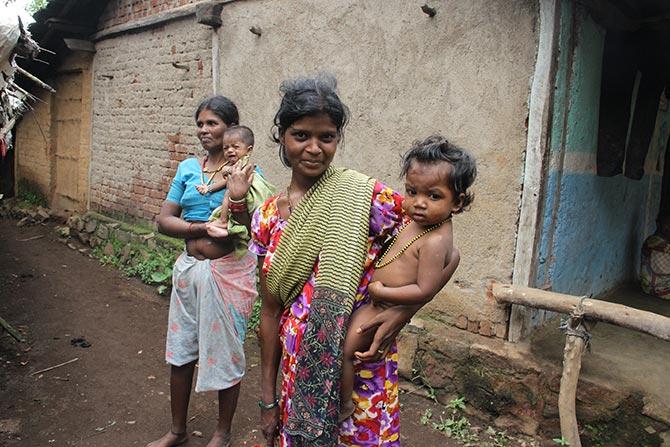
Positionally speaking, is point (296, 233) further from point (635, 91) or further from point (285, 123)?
point (635, 91)

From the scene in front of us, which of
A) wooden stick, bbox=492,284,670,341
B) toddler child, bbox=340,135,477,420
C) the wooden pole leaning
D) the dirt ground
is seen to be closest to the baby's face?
toddler child, bbox=340,135,477,420

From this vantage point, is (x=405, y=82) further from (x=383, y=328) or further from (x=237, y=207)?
(x=383, y=328)

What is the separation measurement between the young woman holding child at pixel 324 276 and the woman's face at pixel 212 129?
1.09 meters

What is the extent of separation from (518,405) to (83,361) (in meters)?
3.23

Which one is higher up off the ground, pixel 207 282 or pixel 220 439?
pixel 207 282

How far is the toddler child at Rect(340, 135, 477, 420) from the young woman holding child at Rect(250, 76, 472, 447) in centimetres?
Answer: 4

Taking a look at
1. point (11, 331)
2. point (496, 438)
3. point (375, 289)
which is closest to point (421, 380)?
point (496, 438)

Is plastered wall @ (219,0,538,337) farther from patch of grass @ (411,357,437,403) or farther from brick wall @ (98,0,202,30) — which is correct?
brick wall @ (98,0,202,30)

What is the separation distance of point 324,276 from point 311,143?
1.32 feet

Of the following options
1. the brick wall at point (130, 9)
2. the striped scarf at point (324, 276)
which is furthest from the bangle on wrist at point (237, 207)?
the brick wall at point (130, 9)

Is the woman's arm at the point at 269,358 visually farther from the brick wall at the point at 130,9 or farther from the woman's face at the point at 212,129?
the brick wall at the point at 130,9

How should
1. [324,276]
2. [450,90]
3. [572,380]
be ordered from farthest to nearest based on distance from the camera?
[450,90] < [572,380] < [324,276]

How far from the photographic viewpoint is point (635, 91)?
3.97m

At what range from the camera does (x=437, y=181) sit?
1.57m
